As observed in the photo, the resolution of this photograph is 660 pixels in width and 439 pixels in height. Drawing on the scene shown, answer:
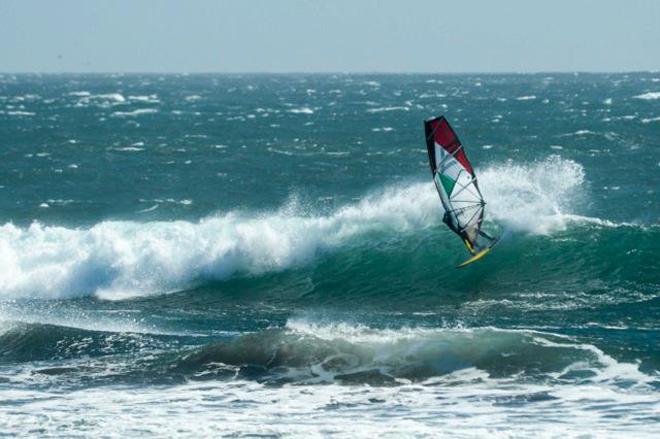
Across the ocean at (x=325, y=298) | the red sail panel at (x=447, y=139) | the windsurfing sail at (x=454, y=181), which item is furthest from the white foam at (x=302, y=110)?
the red sail panel at (x=447, y=139)

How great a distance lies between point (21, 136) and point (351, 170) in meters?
22.6

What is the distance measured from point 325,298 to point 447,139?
4941mm

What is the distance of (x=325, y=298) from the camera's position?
803 inches

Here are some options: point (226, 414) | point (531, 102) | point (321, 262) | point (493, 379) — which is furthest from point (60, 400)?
point (531, 102)

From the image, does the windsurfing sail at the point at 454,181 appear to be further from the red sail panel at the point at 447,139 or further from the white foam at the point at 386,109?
the white foam at the point at 386,109

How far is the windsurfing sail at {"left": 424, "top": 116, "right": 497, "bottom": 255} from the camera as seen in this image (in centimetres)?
1648

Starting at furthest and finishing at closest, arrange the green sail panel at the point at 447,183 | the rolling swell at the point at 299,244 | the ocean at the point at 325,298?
1. the rolling swell at the point at 299,244
2. the green sail panel at the point at 447,183
3. the ocean at the point at 325,298

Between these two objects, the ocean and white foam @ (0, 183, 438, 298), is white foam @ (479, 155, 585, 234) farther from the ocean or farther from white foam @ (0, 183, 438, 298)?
white foam @ (0, 183, 438, 298)

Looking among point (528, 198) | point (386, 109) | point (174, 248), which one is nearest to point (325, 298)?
point (174, 248)

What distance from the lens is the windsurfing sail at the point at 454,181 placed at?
16484 mm

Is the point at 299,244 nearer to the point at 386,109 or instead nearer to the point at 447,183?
the point at 447,183

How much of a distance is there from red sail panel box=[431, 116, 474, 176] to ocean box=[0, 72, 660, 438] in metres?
2.64

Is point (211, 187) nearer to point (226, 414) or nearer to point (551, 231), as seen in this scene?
point (551, 231)

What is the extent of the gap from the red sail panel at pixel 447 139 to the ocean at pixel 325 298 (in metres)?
2.64
